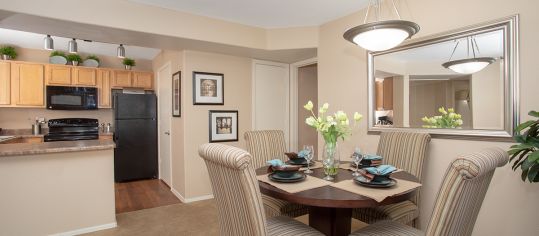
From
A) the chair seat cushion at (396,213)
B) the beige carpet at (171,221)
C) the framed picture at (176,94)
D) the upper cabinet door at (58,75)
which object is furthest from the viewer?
the upper cabinet door at (58,75)

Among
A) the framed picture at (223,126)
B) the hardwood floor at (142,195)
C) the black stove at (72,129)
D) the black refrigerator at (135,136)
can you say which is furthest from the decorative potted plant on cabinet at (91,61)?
the framed picture at (223,126)

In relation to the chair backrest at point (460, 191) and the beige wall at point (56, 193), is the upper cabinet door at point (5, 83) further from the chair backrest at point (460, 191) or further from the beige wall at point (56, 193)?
the chair backrest at point (460, 191)

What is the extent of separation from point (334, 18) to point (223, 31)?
1301mm

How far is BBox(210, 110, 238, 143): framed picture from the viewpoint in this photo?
3.61m

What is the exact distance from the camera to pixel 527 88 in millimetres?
1749

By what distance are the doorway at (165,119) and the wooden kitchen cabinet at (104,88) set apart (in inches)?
34.8

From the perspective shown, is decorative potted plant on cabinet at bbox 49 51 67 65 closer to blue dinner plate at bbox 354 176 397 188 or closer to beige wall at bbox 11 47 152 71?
beige wall at bbox 11 47 152 71

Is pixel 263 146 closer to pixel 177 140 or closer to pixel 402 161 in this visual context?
pixel 402 161

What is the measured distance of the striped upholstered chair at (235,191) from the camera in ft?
3.75

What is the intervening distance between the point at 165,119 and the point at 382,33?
11.9ft

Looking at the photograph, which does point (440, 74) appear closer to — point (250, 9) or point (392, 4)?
point (392, 4)

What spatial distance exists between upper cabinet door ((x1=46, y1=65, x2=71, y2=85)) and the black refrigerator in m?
0.85

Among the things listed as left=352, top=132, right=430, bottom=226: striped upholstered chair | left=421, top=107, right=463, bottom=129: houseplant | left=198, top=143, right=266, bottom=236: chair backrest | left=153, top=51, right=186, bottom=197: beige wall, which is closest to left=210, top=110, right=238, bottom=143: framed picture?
left=153, top=51, right=186, bottom=197: beige wall

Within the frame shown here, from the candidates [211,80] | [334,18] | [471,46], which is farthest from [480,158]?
[211,80]
